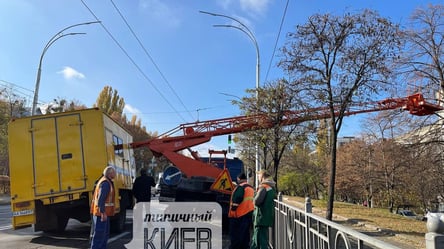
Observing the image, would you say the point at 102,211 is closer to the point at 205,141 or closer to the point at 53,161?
the point at 53,161

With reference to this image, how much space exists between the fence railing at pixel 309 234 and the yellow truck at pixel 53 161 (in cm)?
472

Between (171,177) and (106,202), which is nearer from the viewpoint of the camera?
(106,202)

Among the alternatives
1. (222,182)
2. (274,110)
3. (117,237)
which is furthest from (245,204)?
(274,110)

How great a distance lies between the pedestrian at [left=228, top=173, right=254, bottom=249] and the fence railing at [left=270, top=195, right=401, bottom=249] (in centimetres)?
62

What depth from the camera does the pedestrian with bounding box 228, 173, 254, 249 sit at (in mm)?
8391

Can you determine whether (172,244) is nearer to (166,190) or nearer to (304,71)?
(166,190)

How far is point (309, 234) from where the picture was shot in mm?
5316

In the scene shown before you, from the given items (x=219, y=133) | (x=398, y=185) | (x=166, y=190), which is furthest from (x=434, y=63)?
(x=398, y=185)

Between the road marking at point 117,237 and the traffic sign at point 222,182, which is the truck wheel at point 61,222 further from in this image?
the traffic sign at point 222,182

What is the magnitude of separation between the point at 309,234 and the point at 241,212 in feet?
10.5

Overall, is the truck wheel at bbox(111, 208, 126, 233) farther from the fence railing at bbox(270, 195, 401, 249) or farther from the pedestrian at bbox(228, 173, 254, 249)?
the fence railing at bbox(270, 195, 401, 249)

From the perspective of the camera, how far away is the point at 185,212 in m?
11.1

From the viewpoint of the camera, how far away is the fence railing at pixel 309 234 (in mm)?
3068

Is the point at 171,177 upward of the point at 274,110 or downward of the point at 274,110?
downward
